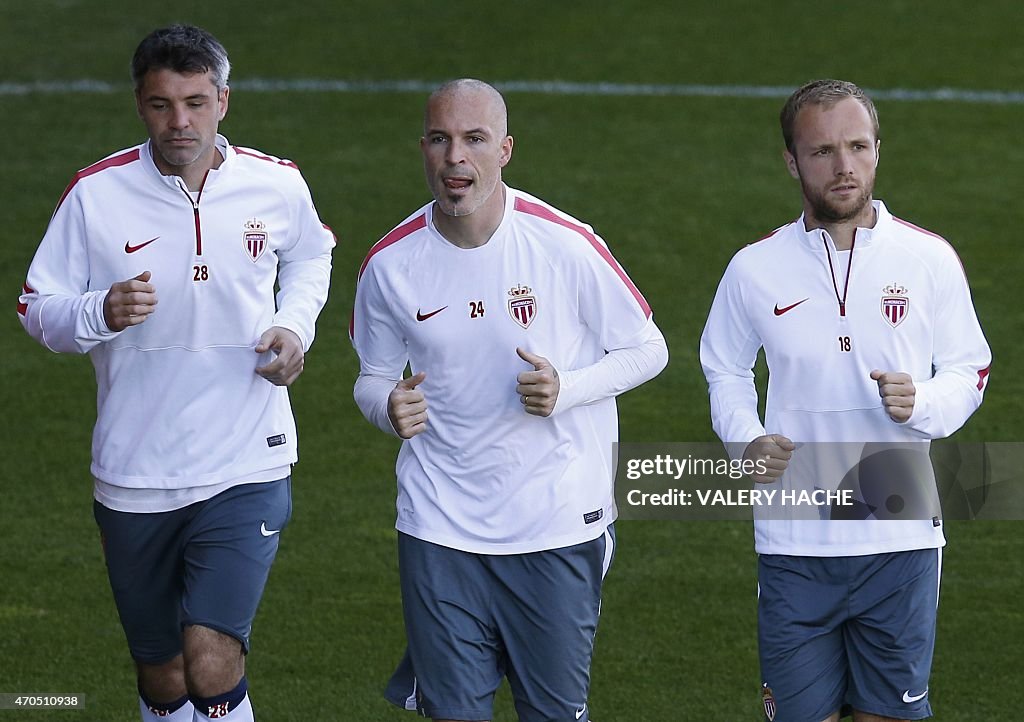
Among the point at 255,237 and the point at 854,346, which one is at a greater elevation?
the point at 255,237

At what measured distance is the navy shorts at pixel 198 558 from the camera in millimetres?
4789

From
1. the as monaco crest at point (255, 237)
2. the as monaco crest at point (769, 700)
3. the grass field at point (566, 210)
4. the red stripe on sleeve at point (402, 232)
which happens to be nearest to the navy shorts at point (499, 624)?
the as monaco crest at point (769, 700)

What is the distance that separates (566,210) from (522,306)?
7.69 m

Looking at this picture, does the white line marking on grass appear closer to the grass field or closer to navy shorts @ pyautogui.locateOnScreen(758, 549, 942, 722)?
the grass field

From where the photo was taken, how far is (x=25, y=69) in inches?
608

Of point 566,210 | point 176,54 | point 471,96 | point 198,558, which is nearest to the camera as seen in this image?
point 471,96

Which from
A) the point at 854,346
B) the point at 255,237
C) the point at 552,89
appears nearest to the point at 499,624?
the point at 854,346

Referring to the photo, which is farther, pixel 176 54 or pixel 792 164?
pixel 176 54

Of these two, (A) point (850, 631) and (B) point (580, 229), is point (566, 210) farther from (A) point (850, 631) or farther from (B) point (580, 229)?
(A) point (850, 631)

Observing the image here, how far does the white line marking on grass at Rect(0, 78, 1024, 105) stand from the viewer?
14.6 meters

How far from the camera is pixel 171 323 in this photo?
4754mm

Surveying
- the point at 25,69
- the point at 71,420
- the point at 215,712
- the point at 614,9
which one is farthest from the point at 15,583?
the point at 614,9

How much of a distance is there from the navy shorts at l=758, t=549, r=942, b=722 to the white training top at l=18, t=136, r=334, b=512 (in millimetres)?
1499

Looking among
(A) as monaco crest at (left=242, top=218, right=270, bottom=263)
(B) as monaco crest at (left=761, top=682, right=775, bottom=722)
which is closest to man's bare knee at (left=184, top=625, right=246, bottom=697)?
(A) as monaco crest at (left=242, top=218, right=270, bottom=263)
